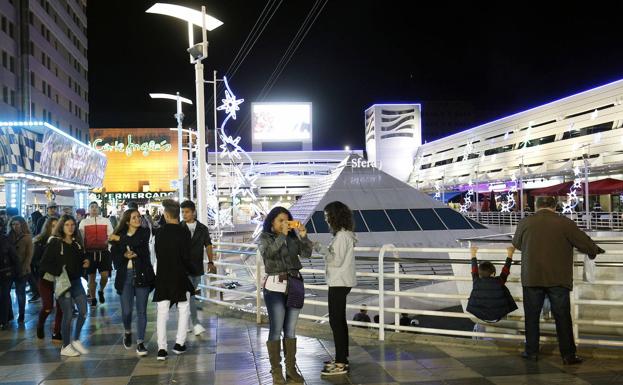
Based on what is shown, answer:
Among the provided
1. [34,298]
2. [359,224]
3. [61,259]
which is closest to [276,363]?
[61,259]

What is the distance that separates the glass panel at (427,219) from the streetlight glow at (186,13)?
591 inches

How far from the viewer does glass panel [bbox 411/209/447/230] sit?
26.4 metres

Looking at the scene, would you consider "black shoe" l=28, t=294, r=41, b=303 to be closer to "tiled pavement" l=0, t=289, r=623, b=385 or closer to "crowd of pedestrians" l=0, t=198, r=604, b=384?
"tiled pavement" l=0, t=289, r=623, b=385

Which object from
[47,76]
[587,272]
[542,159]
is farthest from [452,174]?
[587,272]

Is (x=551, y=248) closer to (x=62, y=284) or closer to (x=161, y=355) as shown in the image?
(x=161, y=355)

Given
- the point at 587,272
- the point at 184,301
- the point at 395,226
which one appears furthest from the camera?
the point at 395,226

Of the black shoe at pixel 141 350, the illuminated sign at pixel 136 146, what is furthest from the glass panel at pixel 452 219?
the illuminated sign at pixel 136 146

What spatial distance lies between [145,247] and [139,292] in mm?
564

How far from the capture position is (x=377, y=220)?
2656 centimetres

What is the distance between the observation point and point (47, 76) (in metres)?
57.3

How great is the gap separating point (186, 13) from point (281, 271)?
10.2 meters

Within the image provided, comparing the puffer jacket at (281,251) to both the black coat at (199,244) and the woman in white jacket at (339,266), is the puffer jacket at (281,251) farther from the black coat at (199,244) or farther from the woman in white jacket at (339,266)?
the black coat at (199,244)

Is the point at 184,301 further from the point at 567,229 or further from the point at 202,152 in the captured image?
the point at 202,152

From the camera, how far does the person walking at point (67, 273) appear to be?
7609 mm
